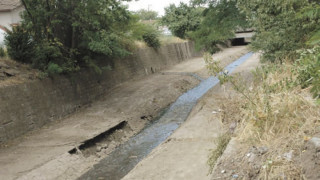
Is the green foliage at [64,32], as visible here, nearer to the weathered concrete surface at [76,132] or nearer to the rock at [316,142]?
the weathered concrete surface at [76,132]

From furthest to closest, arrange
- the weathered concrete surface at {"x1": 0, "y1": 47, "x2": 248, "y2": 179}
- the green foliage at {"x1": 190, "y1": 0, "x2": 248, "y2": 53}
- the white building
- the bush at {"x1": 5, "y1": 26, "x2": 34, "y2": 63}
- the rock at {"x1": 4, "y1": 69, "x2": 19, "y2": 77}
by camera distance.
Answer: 1. the white building
2. the green foliage at {"x1": 190, "y1": 0, "x2": 248, "y2": 53}
3. the bush at {"x1": 5, "y1": 26, "x2": 34, "y2": 63}
4. the rock at {"x1": 4, "y1": 69, "x2": 19, "y2": 77}
5. the weathered concrete surface at {"x1": 0, "y1": 47, "x2": 248, "y2": 179}

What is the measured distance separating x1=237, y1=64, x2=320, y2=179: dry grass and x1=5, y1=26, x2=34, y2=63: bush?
9188mm

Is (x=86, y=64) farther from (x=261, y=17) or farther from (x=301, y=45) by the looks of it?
(x=301, y=45)

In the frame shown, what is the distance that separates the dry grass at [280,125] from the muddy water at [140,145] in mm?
3840

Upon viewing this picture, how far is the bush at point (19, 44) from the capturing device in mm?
11477

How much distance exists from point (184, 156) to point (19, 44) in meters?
7.94

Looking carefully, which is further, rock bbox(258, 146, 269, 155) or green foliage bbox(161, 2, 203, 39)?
green foliage bbox(161, 2, 203, 39)

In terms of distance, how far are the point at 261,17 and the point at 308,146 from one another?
8354mm

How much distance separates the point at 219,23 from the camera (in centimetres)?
1493

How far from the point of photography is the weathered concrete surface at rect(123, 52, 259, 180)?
20.2 ft

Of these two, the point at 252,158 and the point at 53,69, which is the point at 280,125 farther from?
the point at 53,69

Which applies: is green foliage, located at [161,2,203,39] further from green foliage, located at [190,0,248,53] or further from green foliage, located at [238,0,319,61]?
green foliage, located at [238,0,319,61]

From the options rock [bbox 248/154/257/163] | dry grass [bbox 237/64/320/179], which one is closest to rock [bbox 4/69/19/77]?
dry grass [bbox 237/64/320/179]

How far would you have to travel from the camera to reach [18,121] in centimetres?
987
